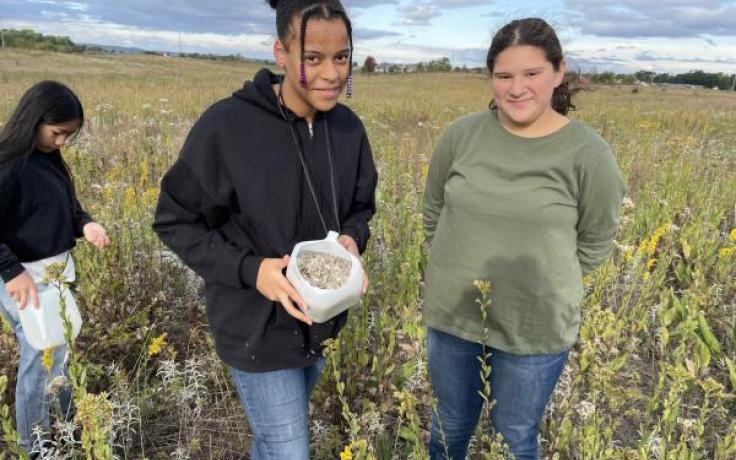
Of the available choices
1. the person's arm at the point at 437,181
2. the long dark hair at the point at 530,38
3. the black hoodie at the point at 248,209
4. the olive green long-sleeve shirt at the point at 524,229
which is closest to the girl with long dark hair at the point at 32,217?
the black hoodie at the point at 248,209

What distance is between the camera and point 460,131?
178 centimetres

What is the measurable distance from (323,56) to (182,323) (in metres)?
2.17

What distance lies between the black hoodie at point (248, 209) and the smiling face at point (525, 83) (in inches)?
21.2

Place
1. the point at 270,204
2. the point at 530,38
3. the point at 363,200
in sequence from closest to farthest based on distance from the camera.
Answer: the point at 270,204
the point at 530,38
the point at 363,200

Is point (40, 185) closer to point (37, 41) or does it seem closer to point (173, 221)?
point (173, 221)

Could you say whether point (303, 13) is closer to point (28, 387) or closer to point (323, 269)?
point (323, 269)

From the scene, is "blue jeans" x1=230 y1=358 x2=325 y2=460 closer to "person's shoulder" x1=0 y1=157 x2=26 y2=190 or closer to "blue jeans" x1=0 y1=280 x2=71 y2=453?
"blue jeans" x1=0 y1=280 x2=71 y2=453

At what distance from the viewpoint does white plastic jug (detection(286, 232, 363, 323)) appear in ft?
3.90

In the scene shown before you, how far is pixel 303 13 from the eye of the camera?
132 centimetres

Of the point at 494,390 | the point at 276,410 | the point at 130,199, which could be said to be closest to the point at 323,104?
the point at 276,410

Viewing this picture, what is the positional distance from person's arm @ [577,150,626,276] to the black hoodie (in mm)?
755

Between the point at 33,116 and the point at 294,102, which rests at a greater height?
the point at 294,102

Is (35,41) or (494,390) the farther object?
(35,41)

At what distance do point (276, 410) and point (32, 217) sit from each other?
138 cm
